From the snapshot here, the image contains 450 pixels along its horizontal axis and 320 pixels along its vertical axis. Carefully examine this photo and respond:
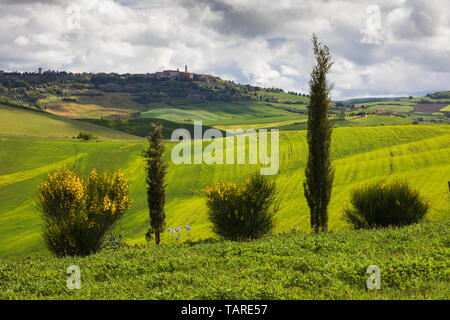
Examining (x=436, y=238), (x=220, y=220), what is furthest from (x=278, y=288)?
(x=220, y=220)

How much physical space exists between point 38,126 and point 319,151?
121 meters

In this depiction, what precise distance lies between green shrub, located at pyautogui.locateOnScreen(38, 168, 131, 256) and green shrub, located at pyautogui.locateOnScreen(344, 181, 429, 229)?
554 inches

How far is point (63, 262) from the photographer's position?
1434 centimetres

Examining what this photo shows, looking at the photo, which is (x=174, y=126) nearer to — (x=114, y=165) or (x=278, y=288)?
(x=114, y=165)

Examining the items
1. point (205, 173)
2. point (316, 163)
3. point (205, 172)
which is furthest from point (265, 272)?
point (205, 172)

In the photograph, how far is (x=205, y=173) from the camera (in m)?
57.1

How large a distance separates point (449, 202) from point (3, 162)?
71303 mm

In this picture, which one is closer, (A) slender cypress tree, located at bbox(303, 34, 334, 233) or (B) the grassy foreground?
(B) the grassy foreground

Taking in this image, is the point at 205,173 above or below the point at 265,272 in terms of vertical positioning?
below

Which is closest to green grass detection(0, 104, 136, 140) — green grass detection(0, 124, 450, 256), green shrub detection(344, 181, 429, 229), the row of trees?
green grass detection(0, 124, 450, 256)

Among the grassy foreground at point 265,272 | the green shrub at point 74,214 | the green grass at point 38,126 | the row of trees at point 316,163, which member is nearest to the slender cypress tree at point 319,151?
the row of trees at point 316,163

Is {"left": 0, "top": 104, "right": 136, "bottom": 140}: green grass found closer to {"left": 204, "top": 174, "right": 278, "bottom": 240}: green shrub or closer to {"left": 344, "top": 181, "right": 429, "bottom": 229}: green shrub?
{"left": 204, "top": 174, "right": 278, "bottom": 240}: green shrub

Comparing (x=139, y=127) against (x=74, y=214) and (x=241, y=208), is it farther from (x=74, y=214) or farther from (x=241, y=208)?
(x=241, y=208)

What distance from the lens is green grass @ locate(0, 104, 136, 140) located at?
111 meters
